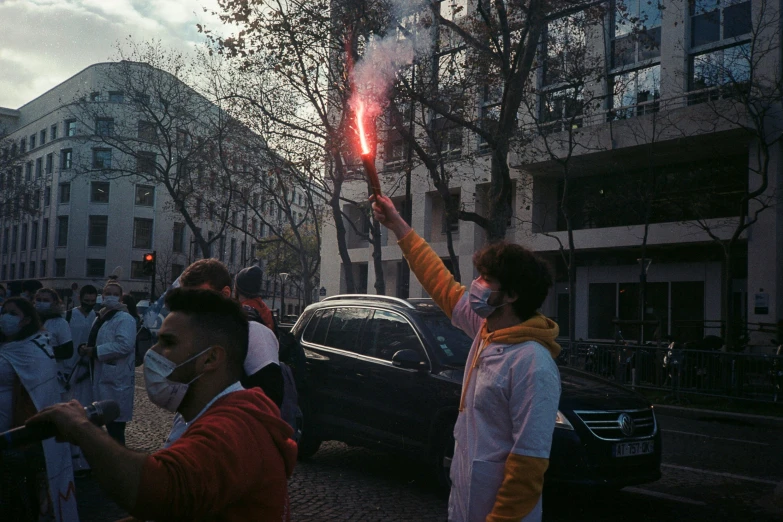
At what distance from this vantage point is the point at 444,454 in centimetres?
645

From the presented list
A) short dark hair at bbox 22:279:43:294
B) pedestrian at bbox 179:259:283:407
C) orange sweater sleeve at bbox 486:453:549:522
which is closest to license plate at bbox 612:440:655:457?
pedestrian at bbox 179:259:283:407

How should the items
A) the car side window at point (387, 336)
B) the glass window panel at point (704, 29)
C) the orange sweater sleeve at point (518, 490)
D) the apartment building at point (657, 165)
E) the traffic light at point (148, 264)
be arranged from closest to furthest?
the orange sweater sleeve at point (518, 490) < the car side window at point (387, 336) < the apartment building at point (657, 165) < the glass window panel at point (704, 29) < the traffic light at point (148, 264)

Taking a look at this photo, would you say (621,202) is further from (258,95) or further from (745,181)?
(258,95)

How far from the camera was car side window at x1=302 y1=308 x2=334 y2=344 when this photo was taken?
8477 mm

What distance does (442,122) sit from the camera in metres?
22.6

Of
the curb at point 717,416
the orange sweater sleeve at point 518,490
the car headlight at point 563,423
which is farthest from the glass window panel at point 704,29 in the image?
the orange sweater sleeve at point 518,490

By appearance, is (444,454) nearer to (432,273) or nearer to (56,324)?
(432,273)

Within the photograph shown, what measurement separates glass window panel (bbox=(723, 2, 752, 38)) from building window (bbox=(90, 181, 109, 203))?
51604 millimetres

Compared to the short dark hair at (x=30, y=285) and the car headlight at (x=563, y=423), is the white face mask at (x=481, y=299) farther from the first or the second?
the short dark hair at (x=30, y=285)

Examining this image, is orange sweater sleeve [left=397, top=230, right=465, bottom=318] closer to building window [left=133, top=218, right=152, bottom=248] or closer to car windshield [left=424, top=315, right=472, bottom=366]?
car windshield [left=424, top=315, right=472, bottom=366]

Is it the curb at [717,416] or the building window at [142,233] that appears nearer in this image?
the curb at [717,416]

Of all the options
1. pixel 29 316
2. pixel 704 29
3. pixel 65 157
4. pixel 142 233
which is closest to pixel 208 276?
pixel 29 316

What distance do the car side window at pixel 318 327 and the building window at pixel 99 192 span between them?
58.5 m

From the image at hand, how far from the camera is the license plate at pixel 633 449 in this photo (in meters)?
6.07
